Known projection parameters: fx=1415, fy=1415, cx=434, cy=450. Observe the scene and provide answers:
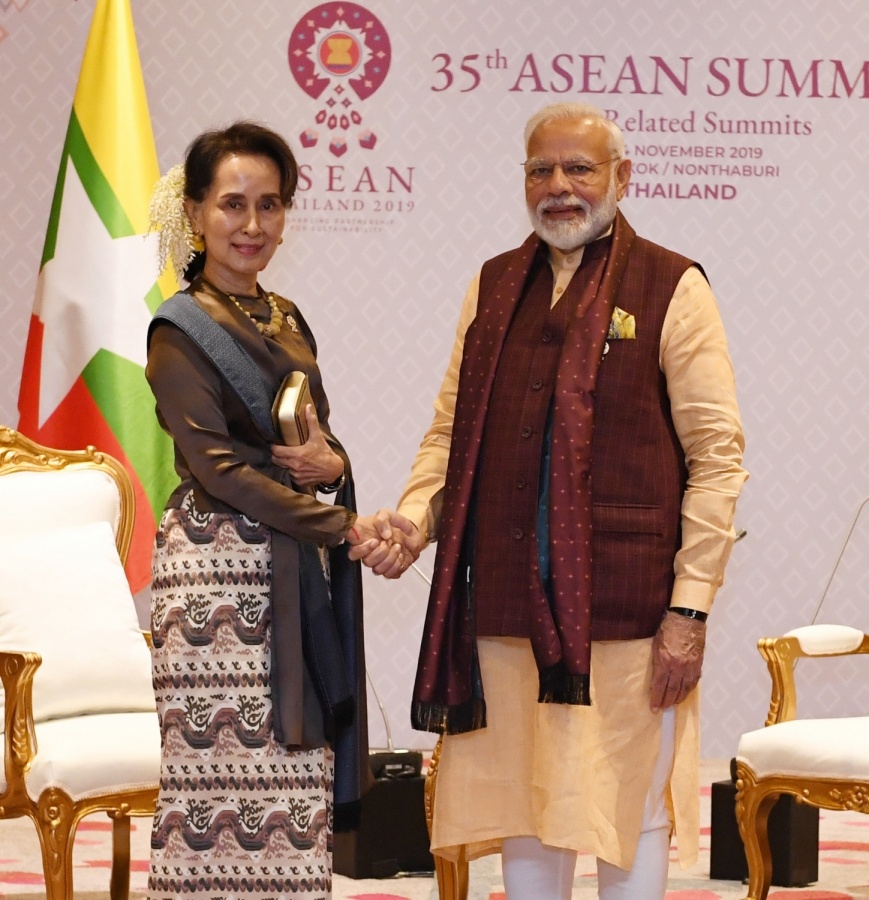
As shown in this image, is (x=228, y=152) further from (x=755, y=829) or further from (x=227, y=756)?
(x=755, y=829)

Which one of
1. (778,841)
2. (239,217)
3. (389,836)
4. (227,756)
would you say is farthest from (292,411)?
(778,841)

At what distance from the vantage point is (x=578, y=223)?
250cm

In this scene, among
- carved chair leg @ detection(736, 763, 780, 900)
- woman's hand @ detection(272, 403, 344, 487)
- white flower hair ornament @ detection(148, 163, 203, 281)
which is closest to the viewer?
woman's hand @ detection(272, 403, 344, 487)

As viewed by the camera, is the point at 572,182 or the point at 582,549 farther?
the point at 572,182

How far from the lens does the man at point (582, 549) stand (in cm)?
237

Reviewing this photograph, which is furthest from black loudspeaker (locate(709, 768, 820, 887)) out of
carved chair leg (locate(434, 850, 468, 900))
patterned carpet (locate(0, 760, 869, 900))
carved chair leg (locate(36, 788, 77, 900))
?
carved chair leg (locate(36, 788, 77, 900))

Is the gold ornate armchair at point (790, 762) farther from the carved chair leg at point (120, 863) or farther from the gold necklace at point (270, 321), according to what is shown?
the gold necklace at point (270, 321)

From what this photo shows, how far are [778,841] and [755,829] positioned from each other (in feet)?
1.17

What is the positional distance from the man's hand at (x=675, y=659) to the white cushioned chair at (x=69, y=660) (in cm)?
120

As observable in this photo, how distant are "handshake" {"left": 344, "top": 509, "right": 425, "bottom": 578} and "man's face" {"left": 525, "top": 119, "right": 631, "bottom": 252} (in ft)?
1.92

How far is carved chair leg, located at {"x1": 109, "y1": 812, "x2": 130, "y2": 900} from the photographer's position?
3365mm

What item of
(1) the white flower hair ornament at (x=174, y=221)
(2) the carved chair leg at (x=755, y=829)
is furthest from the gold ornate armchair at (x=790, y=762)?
(1) the white flower hair ornament at (x=174, y=221)

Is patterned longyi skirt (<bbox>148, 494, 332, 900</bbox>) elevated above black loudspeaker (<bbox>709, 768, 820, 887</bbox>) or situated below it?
above

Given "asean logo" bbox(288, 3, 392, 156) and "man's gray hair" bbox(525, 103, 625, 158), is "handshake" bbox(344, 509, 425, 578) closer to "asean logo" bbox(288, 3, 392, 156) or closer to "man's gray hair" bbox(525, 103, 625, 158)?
"man's gray hair" bbox(525, 103, 625, 158)
